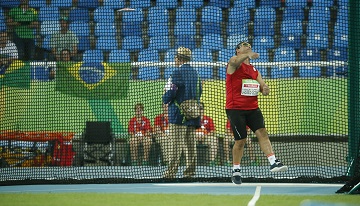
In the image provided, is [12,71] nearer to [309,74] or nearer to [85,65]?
[85,65]

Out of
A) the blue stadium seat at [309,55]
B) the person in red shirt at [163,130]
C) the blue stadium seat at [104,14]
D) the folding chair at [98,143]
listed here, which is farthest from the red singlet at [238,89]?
the blue stadium seat at [104,14]

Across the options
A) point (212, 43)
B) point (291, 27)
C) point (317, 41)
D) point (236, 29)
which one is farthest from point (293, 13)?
point (212, 43)

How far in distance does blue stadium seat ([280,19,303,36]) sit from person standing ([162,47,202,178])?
9.81 ft

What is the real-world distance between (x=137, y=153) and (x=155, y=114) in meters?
0.86

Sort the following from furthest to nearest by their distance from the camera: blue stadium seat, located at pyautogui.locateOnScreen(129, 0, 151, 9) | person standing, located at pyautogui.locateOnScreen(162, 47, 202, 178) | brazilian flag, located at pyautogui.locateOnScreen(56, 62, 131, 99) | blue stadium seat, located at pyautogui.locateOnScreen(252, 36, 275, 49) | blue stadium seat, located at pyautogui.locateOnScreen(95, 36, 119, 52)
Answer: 1. blue stadium seat, located at pyautogui.locateOnScreen(95, 36, 119, 52)
2. blue stadium seat, located at pyautogui.locateOnScreen(252, 36, 275, 49)
3. blue stadium seat, located at pyautogui.locateOnScreen(129, 0, 151, 9)
4. brazilian flag, located at pyautogui.locateOnScreen(56, 62, 131, 99)
5. person standing, located at pyautogui.locateOnScreen(162, 47, 202, 178)

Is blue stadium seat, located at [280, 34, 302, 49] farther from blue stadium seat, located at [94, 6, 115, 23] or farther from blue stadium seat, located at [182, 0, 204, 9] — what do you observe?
blue stadium seat, located at [94, 6, 115, 23]

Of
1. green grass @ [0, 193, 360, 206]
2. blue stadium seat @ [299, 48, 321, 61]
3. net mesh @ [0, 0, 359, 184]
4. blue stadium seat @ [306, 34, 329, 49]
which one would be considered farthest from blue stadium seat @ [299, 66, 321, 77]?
green grass @ [0, 193, 360, 206]

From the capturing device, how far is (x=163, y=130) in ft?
47.4

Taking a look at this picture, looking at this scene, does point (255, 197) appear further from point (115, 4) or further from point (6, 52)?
point (115, 4)

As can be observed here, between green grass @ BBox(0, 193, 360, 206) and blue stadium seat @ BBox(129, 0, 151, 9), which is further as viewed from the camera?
blue stadium seat @ BBox(129, 0, 151, 9)

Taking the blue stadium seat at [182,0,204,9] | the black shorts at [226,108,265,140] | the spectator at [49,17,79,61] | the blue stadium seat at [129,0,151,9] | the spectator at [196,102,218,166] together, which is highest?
the blue stadium seat at [182,0,204,9]

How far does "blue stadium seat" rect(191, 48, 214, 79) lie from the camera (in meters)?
14.7

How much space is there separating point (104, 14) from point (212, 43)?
2.40 m

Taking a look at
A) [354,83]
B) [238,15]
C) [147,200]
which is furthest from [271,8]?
[147,200]
